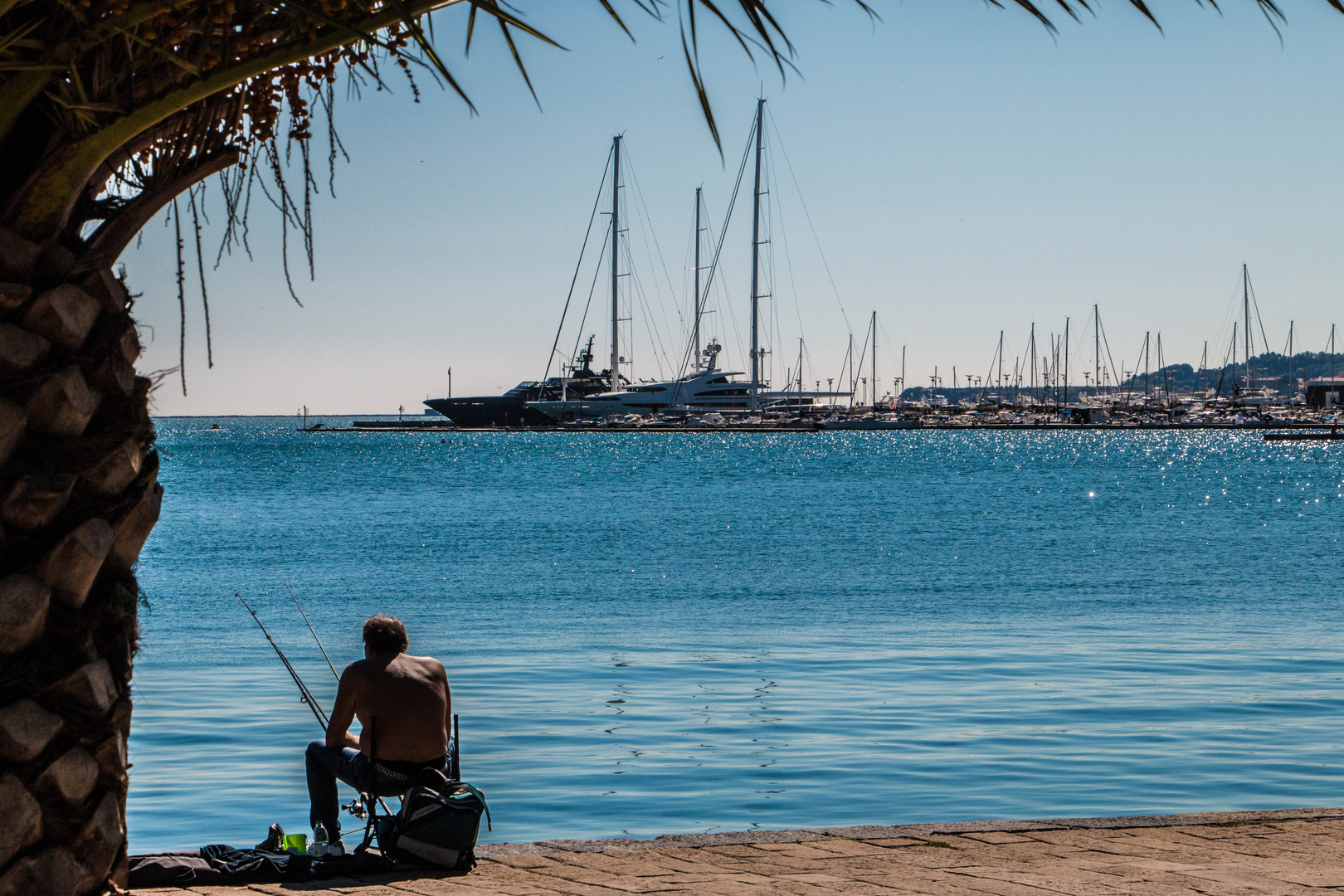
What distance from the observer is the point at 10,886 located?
9.33 feet

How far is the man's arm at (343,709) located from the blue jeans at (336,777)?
0.16 ft

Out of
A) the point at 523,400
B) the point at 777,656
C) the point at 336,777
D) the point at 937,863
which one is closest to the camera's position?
the point at 937,863

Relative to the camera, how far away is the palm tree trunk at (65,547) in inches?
107

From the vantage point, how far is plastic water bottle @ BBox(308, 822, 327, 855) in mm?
4902

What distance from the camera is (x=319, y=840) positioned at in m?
4.98

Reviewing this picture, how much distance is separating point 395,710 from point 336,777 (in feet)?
1.57

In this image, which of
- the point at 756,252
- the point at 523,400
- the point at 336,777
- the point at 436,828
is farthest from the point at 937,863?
the point at 523,400

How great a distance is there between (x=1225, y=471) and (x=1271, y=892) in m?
66.0

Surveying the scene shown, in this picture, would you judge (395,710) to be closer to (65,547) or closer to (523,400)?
(65,547)

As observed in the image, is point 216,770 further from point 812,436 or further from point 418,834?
point 812,436

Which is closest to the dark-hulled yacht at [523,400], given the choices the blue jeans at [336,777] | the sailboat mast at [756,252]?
the sailboat mast at [756,252]

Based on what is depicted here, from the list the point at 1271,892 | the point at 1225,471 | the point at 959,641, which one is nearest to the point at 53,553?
the point at 1271,892

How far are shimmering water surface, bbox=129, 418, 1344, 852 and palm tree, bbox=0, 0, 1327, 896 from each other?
3.19ft

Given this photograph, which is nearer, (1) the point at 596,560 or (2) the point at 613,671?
(2) the point at 613,671
